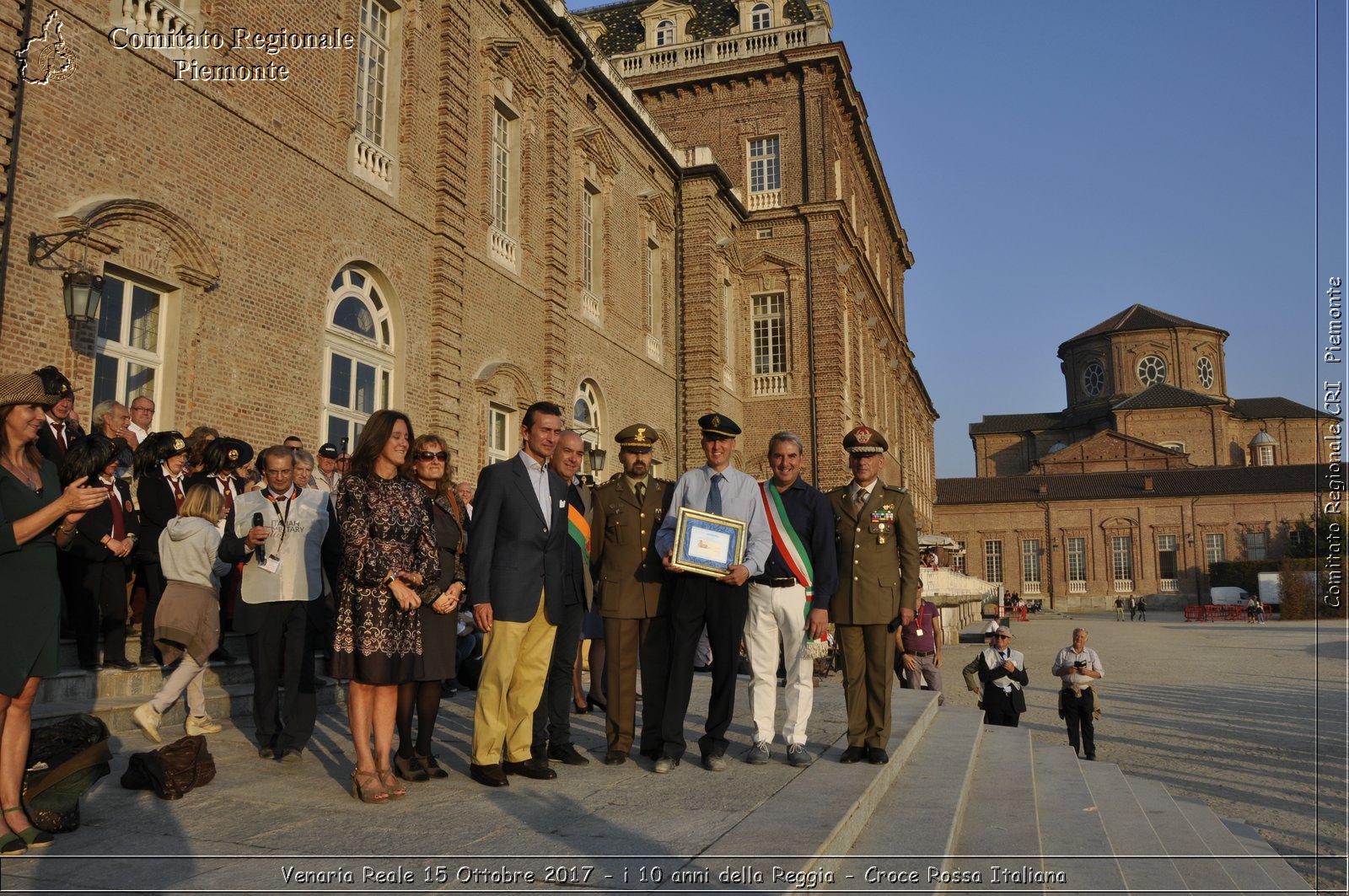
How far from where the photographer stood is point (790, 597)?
6078mm

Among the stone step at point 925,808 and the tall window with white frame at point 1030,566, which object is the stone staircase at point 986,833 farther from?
the tall window with white frame at point 1030,566

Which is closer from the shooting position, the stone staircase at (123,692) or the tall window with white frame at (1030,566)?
the stone staircase at (123,692)

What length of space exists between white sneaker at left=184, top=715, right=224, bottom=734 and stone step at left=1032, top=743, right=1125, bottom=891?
17.5ft

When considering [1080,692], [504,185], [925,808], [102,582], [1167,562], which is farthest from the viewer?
[1167,562]

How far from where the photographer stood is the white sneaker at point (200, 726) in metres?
6.54

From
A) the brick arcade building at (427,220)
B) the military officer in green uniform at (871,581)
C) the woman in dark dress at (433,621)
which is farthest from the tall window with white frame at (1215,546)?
the woman in dark dress at (433,621)

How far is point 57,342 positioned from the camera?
9344 millimetres

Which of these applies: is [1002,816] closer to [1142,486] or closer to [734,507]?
[734,507]

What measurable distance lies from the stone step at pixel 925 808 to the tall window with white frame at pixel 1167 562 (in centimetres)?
6682

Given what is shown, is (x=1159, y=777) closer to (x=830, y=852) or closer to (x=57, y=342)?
(x=830, y=852)

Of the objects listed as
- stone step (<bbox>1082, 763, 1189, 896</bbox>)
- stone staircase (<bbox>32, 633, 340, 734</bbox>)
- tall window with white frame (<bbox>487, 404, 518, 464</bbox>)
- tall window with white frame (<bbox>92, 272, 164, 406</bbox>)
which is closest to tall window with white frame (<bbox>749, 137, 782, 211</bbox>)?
tall window with white frame (<bbox>487, 404, 518, 464</bbox>)

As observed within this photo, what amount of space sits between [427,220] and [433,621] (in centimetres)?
Answer: 1184

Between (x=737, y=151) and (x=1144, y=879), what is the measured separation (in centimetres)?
3025

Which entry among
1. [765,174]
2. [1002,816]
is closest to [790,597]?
[1002,816]
